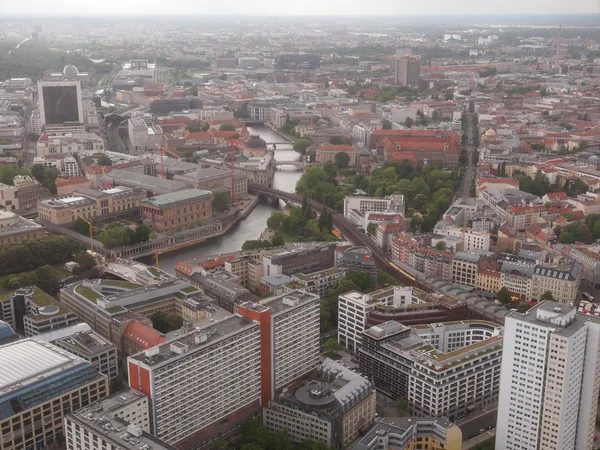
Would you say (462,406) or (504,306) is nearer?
(462,406)

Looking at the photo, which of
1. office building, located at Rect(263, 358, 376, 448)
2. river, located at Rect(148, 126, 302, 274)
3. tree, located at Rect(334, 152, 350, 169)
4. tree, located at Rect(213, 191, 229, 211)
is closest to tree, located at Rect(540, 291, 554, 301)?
office building, located at Rect(263, 358, 376, 448)

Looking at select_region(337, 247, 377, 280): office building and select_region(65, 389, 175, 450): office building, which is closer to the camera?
select_region(65, 389, 175, 450): office building

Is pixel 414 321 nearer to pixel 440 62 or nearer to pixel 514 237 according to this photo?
pixel 514 237

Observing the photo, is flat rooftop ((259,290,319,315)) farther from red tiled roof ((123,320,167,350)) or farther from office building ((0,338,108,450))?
office building ((0,338,108,450))

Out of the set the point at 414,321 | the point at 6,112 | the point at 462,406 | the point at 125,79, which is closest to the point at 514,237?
the point at 414,321

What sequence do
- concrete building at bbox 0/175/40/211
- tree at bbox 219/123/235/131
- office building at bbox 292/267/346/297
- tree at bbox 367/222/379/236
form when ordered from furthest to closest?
tree at bbox 219/123/235/131 < concrete building at bbox 0/175/40/211 < tree at bbox 367/222/379/236 < office building at bbox 292/267/346/297

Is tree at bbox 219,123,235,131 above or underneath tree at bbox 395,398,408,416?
above

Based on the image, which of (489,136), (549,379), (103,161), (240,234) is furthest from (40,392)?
(489,136)
